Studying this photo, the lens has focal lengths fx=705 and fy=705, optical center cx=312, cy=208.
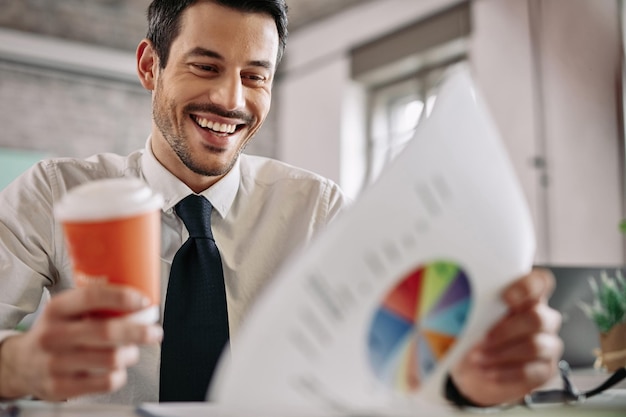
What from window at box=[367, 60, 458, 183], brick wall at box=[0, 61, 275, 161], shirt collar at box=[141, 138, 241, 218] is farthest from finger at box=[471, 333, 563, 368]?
brick wall at box=[0, 61, 275, 161]

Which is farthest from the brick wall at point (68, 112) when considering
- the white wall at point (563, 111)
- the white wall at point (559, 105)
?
the white wall at point (563, 111)

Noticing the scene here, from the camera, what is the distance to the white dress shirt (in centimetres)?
129

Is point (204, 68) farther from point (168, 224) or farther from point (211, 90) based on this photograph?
point (168, 224)

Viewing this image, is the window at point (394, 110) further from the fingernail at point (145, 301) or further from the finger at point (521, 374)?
the fingernail at point (145, 301)

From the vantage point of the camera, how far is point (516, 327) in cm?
81

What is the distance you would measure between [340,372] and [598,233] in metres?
3.62

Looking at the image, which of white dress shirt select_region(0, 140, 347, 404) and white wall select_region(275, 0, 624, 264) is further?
white wall select_region(275, 0, 624, 264)

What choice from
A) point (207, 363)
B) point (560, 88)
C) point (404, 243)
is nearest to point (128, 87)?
point (560, 88)

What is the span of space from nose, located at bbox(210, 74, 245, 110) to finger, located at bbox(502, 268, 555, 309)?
0.85m

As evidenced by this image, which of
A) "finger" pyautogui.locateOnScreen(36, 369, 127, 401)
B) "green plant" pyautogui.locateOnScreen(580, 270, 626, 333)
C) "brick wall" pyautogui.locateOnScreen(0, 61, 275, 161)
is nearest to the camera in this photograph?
"finger" pyautogui.locateOnScreen(36, 369, 127, 401)

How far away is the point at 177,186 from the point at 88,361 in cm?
78

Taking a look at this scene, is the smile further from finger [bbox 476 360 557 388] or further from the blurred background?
the blurred background

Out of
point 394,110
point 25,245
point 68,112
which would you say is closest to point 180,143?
point 25,245

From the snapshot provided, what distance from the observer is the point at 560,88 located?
13.7ft
